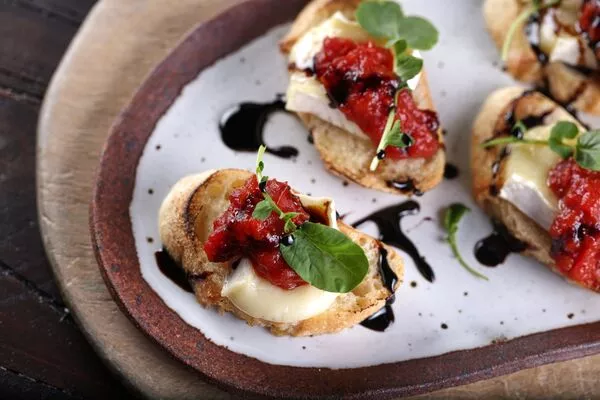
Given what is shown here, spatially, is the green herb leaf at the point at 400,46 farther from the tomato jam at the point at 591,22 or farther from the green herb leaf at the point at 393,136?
the tomato jam at the point at 591,22

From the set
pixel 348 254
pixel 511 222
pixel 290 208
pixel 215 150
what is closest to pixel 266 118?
pixel 215 150

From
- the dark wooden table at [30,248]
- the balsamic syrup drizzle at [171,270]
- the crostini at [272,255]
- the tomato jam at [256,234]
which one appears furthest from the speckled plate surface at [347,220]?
the dark wooden table at [30,248]

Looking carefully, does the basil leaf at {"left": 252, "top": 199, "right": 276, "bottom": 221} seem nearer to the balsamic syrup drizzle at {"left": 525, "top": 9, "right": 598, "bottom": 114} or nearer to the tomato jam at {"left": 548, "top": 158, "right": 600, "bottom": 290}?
the tomato jam at {"left": 548, "top": 158, "right": 600, "bottom": 290}

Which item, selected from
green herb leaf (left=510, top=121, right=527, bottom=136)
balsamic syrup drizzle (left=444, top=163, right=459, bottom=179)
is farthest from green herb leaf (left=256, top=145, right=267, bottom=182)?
green herb leaf (left=510, top=121, right=527, bottom=136)

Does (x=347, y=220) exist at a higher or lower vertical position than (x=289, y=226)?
lower

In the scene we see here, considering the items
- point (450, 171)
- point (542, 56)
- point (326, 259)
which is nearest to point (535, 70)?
point (542, 56)

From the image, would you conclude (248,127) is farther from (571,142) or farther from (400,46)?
(571,142)
